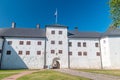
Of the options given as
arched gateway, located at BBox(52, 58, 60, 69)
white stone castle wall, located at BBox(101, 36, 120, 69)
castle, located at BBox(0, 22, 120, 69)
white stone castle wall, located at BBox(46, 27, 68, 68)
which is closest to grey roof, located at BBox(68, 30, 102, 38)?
castle, located at BBox(0, 22, 120, 69)

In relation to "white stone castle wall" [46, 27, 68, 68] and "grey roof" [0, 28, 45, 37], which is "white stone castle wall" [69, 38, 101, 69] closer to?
"white stone castle wall" [46, 27, 68, 68]

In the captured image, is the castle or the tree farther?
the castle

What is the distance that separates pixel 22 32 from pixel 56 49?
1087cm

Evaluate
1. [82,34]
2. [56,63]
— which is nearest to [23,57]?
[56,63]

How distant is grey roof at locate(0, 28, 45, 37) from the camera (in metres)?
38.5

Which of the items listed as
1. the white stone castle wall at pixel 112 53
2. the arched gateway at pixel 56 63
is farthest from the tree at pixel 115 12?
the arched gateway at pixel 56 63

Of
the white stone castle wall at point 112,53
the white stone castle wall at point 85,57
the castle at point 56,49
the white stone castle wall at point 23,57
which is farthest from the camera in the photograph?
the white stone castle wall at point 85,57

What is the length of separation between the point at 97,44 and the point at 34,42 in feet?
58.9

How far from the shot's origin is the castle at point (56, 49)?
3672cm

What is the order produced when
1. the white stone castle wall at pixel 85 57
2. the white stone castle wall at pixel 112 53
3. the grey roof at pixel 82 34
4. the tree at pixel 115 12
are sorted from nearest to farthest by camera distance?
the tree at pixel 115 12 → the white stone castle wall at pixel 112 53 → the white stone castle wall at pixel 85 57 → the grey roof at pixel 82 34

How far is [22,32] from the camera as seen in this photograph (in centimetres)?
4025

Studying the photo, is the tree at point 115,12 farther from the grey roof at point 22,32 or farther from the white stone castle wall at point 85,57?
the grey roof at point 22,32

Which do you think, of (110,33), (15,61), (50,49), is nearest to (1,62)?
(15,61)

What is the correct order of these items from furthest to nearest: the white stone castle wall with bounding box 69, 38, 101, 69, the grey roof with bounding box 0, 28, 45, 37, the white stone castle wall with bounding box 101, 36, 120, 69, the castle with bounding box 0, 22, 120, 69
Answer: the white stone castle wall with bounding box 69, 38, 101, 69 < the grey roof with bounding box 0, 28, 45, 37 < the castle with bounding box 0, 22, 120, 69 < the white stone castle wall with bounding box 101, 36, 120, 69
